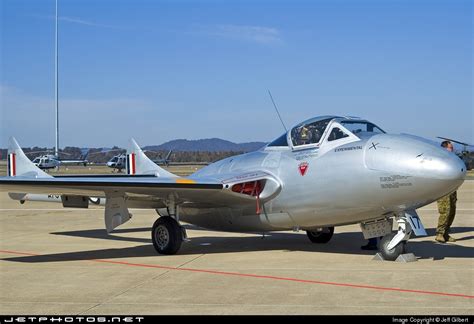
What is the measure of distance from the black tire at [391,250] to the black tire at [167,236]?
4.12m

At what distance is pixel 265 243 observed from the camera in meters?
15.4

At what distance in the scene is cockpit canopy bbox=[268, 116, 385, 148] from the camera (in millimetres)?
12141

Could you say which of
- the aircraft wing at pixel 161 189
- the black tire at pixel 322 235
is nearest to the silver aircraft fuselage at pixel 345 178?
the aircraft wing at pixel 161 189

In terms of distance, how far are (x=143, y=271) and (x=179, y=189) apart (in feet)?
6.93

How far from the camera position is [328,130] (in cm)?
1234

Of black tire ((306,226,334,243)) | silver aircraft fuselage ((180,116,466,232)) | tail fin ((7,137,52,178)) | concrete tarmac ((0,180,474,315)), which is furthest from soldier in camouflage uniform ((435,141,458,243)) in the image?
tail fin ((7,137,52,178))

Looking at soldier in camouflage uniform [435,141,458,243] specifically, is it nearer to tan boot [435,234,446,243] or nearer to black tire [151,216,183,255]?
tan boot [435,234,446,243]

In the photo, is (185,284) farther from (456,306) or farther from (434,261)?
(434,261)

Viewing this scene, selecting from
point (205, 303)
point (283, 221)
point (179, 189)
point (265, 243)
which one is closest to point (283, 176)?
point (283, 221)

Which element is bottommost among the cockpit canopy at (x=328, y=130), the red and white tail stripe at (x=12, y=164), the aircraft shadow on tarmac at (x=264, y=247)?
the aircraft shadow on tarmac at (x=264, y=247)

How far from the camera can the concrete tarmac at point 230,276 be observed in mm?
7938

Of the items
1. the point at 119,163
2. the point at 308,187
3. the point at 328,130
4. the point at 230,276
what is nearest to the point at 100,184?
the point at 230,276

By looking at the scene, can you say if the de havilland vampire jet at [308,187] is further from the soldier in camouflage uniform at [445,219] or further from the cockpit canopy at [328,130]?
the soldier in camouflage uniform at [445,219]

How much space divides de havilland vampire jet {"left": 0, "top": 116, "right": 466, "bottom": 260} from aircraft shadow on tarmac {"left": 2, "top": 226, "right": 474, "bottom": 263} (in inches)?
22.1
